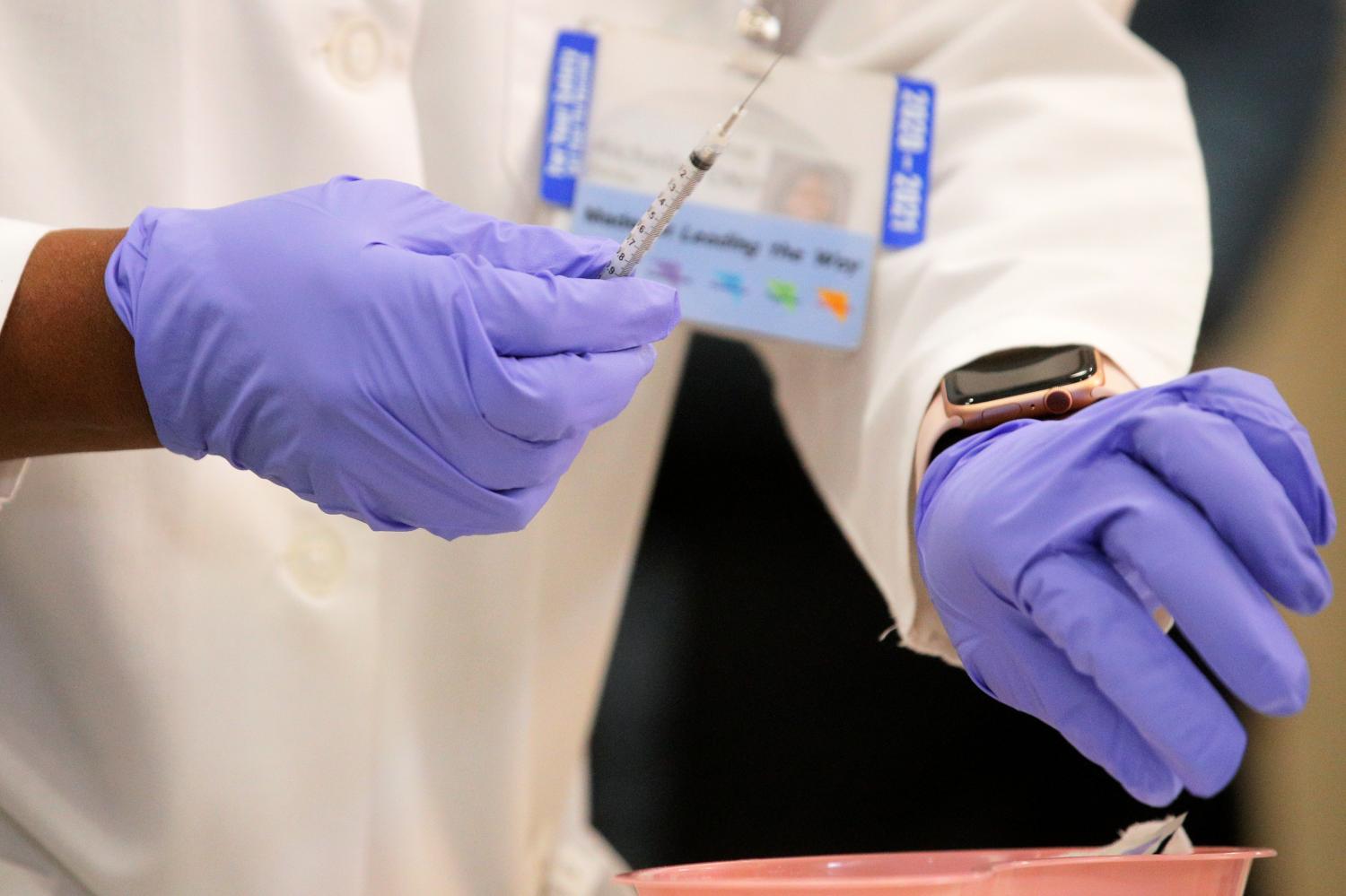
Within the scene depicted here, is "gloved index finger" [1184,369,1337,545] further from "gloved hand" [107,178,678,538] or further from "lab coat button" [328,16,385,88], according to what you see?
"lab coat button" [328,16,385,88]

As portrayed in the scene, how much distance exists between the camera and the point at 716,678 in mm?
1270

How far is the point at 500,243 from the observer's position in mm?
545

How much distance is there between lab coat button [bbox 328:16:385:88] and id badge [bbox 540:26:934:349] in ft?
0.40

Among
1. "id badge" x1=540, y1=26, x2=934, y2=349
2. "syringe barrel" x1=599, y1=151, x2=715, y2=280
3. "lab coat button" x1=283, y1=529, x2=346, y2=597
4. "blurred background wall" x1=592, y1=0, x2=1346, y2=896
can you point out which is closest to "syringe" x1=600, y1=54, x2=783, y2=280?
"syringe barrel" x1=599, y1=151, x2=715, y2=280

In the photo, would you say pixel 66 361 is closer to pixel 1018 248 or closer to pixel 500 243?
pixel 500 243

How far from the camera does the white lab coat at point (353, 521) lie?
2.02 ft

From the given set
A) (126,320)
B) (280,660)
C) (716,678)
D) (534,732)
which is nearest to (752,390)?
(716,678)

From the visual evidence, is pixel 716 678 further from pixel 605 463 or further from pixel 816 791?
pixel 605 463

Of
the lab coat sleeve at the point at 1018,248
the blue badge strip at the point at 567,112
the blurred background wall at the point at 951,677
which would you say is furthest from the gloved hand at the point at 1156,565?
the blurred background wall at the point at 951,677

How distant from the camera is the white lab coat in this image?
0.62 metres

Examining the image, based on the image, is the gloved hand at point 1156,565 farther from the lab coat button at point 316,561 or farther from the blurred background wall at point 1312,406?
the blurred background wall at point 1312,406

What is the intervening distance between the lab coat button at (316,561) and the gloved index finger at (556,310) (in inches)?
9.5

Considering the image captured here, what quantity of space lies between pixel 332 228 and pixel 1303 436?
1.50ft

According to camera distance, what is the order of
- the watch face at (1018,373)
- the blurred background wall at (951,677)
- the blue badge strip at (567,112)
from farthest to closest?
the blurred background wall at (951,677)
the blue badge strip at (567,112)
the watch face at (1018,373)
